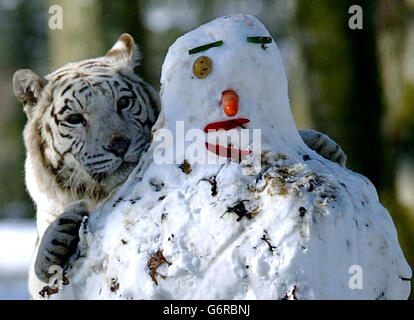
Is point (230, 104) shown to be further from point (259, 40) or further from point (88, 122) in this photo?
point (88, 122)

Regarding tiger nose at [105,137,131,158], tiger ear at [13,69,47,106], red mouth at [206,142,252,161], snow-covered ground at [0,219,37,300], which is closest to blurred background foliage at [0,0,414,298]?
tiger ear at [13,69,47,106]

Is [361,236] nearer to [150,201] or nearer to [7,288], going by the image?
[150,201]

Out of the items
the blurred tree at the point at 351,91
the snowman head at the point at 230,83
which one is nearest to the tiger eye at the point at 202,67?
the snowman head at the point at 230,83

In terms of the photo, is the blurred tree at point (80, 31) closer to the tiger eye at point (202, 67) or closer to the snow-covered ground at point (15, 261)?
the tiger eye at point (202, 67)

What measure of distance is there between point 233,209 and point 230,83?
1.31 ft

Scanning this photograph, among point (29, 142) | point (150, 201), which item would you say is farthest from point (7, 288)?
point (150, 201)

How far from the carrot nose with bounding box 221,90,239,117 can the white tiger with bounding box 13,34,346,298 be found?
0.52 metres

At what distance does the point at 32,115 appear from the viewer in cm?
309

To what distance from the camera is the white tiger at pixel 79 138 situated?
2.67 meters

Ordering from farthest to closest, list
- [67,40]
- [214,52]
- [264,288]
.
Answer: [67,40], [214,52], [264,288]

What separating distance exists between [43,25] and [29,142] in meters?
11.4

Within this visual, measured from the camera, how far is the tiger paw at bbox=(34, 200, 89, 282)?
2.38 meters

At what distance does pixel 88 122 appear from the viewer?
9.12ft

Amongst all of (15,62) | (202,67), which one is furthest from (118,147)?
(15,62)
